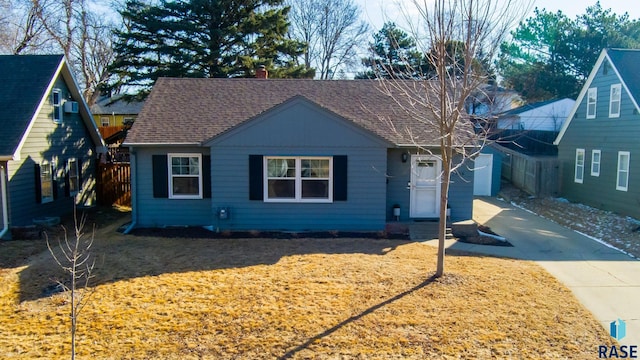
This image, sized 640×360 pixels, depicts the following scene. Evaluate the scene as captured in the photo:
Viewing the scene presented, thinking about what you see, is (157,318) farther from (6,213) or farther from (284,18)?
(284,18)

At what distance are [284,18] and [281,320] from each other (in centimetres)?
2360

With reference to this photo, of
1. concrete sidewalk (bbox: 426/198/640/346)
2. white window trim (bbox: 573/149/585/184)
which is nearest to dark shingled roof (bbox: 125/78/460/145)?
concrete sidewalk (bbox: 426/198/640/346)

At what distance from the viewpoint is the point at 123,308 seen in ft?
24.9

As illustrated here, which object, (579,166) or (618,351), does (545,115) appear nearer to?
(579,166)

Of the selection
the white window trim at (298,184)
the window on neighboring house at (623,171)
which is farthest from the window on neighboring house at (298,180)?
the window on neighboring house at (623,171)

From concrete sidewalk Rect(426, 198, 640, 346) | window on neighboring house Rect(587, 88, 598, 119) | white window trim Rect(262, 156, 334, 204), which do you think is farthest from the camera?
window on neighboring house Rect(587, 88, 598, 119)

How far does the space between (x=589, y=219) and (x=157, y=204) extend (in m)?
14.5

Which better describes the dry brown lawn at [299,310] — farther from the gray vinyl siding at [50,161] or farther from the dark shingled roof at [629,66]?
the dark shingled roof at [629,66]

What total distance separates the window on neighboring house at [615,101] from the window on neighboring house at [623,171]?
60.9 inches

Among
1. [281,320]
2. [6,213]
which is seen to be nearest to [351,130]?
[281,320]

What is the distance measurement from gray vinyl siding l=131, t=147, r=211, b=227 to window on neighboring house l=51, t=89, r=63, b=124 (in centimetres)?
412

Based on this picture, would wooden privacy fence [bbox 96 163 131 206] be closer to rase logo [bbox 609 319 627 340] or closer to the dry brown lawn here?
the dry brown lawn

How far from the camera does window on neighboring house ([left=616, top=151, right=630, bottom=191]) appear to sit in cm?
1642

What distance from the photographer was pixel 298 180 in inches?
527
